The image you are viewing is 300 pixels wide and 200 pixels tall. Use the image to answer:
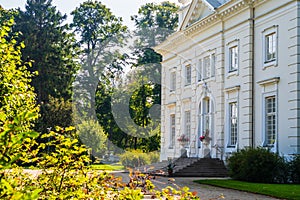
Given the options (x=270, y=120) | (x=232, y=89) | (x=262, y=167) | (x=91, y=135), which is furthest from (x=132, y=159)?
(x=262, y=167)

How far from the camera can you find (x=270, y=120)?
25047mm

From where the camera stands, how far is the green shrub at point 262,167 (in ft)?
74.5

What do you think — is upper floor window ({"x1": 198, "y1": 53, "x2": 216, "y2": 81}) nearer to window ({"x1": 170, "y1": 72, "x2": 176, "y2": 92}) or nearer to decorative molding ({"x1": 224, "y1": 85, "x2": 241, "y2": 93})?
decorative molding ({"x1": 224, "y1": 85, "x2": 241, "y2": 93})

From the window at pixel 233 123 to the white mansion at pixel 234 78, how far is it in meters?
0.05

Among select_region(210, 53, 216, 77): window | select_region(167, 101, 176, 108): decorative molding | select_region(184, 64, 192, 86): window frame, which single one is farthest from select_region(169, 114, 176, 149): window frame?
select_region(210, 53, 216, 77): window

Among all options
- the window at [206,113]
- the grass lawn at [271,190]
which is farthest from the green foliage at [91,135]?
the grass lawn at [271,190]

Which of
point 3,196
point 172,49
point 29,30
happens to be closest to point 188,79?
point 172,49

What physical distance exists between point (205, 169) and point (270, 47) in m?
6.92

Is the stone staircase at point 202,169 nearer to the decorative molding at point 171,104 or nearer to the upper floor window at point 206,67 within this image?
the upper floor window at point 206,67

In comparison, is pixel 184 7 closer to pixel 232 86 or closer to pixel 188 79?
pixel 188 79

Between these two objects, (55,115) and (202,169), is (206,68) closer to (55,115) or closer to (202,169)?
(202,169)

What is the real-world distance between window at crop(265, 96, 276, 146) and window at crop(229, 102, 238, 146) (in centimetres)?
297

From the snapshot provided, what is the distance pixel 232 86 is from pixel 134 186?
22.1m

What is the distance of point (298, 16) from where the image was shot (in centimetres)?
2297
